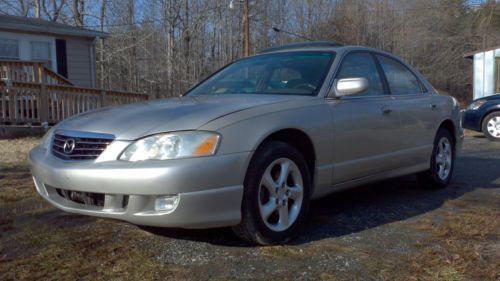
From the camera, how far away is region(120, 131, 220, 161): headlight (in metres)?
3.00

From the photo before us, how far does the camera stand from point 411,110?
4.86 meters

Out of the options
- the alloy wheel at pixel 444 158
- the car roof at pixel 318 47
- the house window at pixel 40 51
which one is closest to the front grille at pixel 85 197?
the car roof at pixel 318 47

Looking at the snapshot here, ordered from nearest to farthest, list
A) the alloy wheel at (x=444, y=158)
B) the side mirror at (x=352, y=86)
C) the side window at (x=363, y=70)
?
the side mirror at (x=352, y=86) < the side window at (x=363, y=70) < the alloy wheel at (x=444, y=158)

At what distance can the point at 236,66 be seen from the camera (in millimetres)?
4887

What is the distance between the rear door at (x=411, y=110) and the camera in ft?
15.6

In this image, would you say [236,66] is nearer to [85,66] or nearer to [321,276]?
[321,276]

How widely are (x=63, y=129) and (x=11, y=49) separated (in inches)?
520

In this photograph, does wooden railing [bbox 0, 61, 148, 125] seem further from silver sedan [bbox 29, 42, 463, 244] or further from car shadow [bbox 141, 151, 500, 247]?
car shadow [bbox 141, 151, 500, 247]

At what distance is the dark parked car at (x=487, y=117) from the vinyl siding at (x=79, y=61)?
12.3 meters

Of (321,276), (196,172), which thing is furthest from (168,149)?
(321,276)

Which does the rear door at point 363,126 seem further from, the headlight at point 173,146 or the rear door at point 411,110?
the headlight at point 173,146

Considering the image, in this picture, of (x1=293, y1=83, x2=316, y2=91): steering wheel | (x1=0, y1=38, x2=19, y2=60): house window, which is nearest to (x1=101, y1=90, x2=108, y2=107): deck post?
(x1=0, y1=38, x2=19, y2=60): house window

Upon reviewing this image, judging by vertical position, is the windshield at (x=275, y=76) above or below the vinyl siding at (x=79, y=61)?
below

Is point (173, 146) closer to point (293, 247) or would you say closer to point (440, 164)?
point (293, 247)
